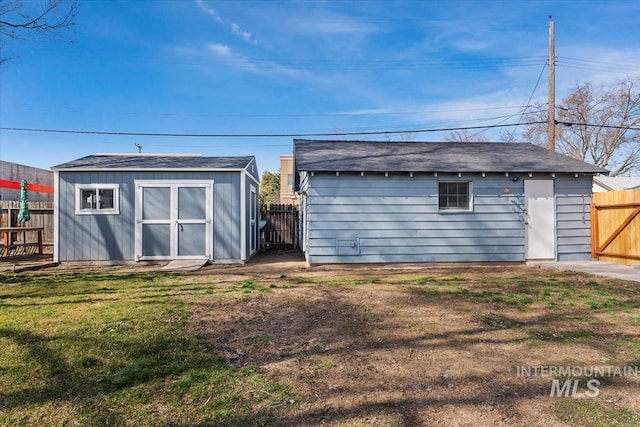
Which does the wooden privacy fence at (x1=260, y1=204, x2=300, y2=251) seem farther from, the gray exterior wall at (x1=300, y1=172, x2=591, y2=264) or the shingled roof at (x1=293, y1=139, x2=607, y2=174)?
the gray exterior wall at (x1=300, y1=172, x2=591, y2=264)

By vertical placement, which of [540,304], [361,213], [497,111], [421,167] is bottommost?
[540,304]

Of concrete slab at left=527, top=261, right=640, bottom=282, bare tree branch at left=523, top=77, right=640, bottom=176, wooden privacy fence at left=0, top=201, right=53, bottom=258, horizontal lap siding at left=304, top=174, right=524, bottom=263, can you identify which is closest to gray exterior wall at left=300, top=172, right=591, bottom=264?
horizontal lap siding at left=304, top=174, right=524, bottom=263

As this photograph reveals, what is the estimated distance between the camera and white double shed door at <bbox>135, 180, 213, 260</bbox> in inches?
366

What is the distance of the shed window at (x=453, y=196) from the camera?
914cm

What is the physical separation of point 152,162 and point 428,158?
7.71 metres

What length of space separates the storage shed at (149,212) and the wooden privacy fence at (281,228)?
14.4 ft

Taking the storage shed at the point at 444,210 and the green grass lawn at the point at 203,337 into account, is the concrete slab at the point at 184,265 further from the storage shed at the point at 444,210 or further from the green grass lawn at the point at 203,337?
the storage shed at the point at 444,210

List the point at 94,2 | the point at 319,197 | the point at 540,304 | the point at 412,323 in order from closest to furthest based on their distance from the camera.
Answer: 1. the point at 412,323
2. the point at 540,304
3. the point at 319,197
4. the point at 94,2

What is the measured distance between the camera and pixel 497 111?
17.9m

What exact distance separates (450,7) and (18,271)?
14.9m

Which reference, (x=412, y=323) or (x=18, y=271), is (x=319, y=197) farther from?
(x=18, y=271)

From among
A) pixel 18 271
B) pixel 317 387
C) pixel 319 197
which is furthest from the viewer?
pixel 319 197

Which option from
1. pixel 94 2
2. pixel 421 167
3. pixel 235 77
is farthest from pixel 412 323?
pixel 235 77

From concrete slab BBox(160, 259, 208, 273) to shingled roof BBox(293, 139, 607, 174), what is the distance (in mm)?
3507
